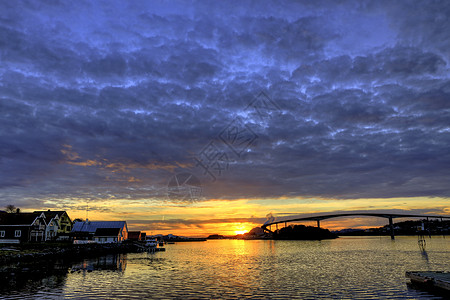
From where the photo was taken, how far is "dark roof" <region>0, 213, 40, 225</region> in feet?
305

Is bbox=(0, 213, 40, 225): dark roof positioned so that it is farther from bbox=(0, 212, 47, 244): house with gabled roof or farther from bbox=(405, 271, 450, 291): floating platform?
bbox=(405, 271, 450, 291): floating platform

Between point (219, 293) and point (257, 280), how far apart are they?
1116 cm

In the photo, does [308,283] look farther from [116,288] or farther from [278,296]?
[116,288]

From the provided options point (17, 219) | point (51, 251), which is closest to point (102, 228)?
point (17, 219)

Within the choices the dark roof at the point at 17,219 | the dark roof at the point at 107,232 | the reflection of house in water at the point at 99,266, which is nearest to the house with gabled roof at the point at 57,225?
the dark roof at the point at 17,219

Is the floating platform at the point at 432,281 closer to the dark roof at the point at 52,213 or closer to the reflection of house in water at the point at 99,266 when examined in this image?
the reflection of house in water at the point at 99,266

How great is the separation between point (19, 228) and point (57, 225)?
76.0 feet

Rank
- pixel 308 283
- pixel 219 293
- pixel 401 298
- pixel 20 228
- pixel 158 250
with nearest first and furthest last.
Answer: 1. pixel 401 298
2. pixel 219 293
3. pixel 308 283
4. pixel 20 228
5. pixel 158 250

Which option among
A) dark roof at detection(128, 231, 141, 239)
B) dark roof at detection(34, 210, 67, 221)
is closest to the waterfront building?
dark roof at detection(128, 231, 141, 239)

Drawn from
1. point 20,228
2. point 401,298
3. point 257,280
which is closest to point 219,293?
point 257,280

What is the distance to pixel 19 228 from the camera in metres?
92.4

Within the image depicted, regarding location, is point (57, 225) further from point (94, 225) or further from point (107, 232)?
point (94, 225)

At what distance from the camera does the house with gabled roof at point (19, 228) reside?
3595 inches

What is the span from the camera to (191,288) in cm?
3831
